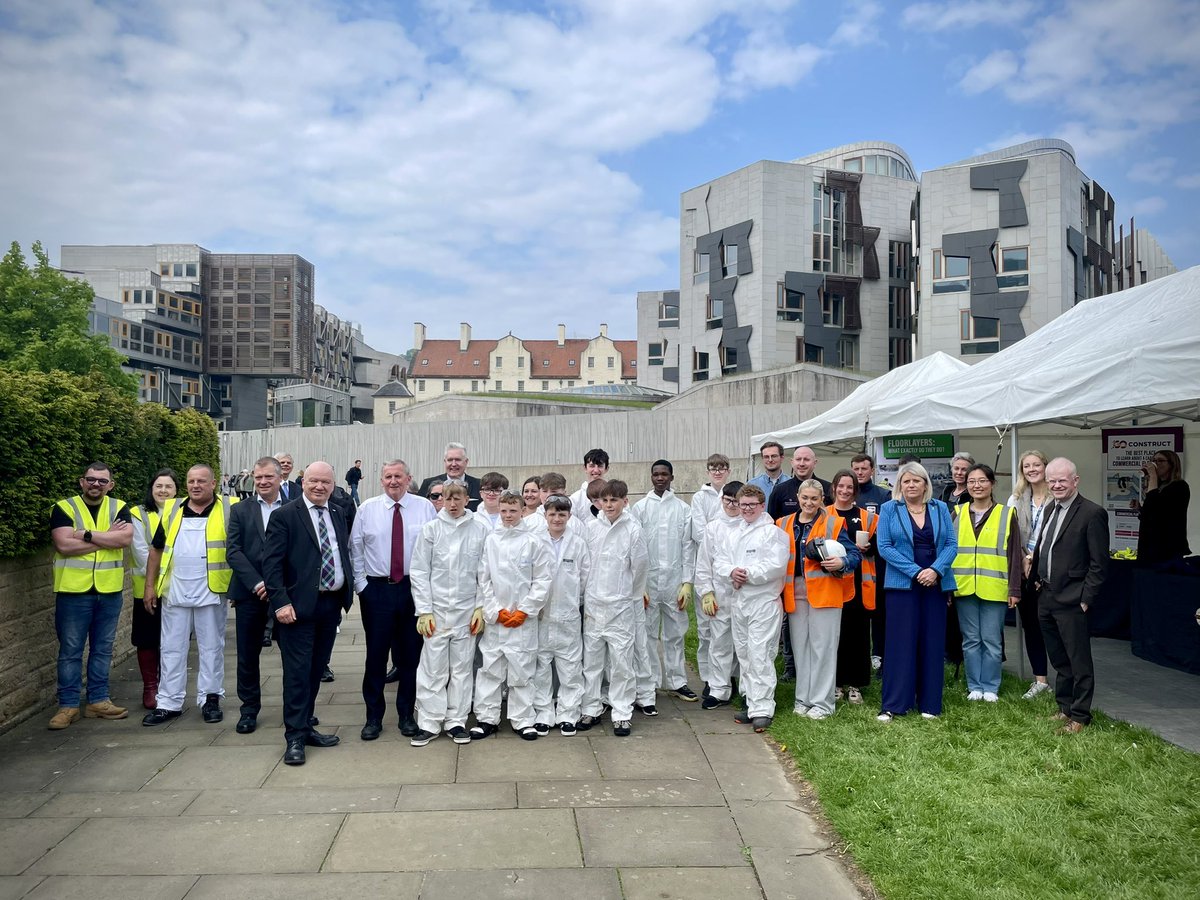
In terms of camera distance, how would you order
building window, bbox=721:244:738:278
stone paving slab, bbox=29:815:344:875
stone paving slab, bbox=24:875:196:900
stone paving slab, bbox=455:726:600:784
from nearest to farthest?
stone paving slab, bbox=24:875:196:900 < stone paving slab, bbox=29:815:344:875 < stone paving slab, bbox=455:726:600:784 < building window, bbox=721:244:738:278

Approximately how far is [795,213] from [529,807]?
36.8 metres

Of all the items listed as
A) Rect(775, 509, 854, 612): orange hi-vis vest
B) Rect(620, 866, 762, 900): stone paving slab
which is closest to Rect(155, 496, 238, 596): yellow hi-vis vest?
Rect(620, 866, 762, 900): stone paving slab

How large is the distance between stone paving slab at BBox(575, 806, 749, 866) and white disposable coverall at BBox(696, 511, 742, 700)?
2.28 m

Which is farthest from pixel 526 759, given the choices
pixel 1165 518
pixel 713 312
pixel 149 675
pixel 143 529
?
pixel 713 312

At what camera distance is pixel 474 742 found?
6.19 meters

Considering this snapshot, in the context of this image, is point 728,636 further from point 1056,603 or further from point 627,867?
point 627,867

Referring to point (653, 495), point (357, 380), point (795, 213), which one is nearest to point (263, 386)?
point (357, 380)

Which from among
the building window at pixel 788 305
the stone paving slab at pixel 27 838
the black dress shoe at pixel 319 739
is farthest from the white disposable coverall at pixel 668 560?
the building window at pixel 788 305

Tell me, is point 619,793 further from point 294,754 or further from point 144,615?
point 144,615

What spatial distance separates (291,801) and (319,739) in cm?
106

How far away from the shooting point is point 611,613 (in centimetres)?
657

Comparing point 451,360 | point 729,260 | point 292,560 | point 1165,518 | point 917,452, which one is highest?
point 451,360

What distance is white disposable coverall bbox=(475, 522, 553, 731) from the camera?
6207 millimetres

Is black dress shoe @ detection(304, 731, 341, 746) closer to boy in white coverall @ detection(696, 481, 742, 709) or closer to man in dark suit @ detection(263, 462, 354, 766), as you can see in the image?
man in dark suit @ detection(263, 462, 354, 766)
